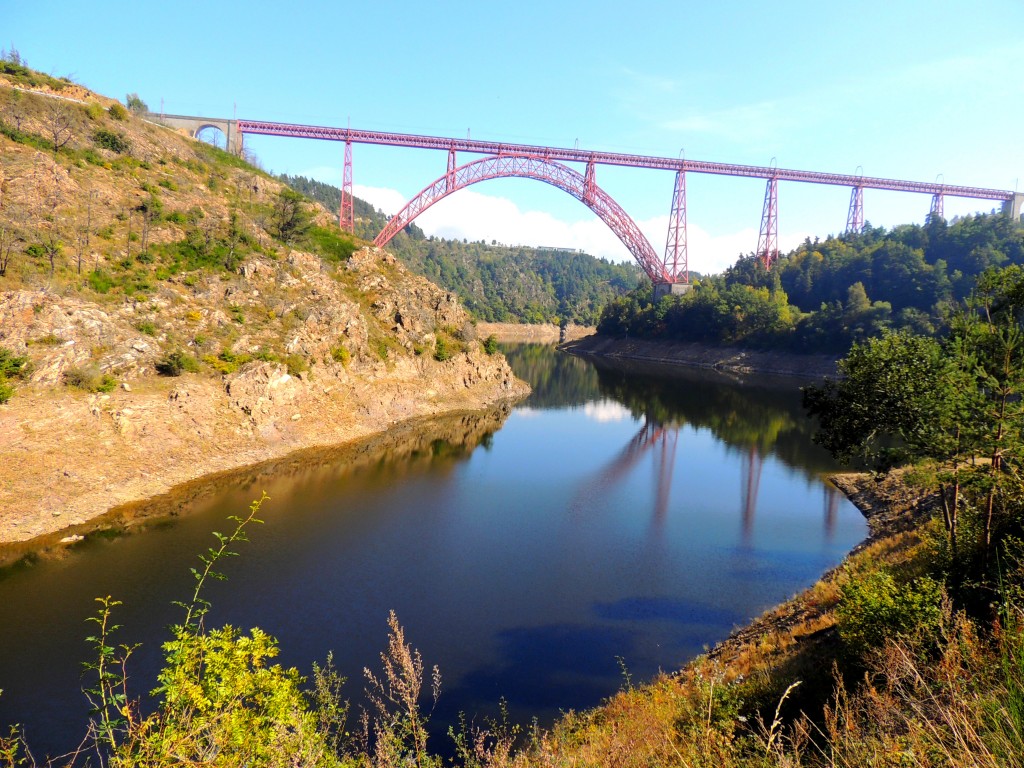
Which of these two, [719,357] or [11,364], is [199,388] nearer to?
[11,364]

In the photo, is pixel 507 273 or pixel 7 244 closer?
pixel 7 244

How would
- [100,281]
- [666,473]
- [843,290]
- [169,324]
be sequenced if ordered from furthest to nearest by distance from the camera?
[843,290] < [666,473] < [169,324] < [100,281]

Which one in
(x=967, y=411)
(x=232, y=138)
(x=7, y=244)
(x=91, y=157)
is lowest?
(x=967, y=411)

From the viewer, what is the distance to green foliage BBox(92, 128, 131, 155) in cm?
3241

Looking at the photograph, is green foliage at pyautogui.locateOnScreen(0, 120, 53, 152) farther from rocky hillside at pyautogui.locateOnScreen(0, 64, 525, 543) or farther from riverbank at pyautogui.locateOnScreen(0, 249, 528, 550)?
riverbank at pyautogui.locateOnScreen(0, 249, 528, 550)

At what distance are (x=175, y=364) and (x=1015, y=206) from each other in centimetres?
9309

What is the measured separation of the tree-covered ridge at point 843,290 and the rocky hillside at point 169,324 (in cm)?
3651

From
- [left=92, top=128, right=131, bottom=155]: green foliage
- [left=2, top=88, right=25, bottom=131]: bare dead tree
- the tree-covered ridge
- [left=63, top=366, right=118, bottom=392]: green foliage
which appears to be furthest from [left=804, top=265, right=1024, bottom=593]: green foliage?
the tree-covered ridge

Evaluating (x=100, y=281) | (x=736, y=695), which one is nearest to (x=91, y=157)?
(x=100, y=281)

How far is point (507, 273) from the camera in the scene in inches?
5571

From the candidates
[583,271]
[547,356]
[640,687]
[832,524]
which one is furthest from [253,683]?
[583,271]

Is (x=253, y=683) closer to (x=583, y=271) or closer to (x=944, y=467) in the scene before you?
(x=944, y=467)

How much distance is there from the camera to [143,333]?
74.7 feet

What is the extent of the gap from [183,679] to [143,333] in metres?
23.4
